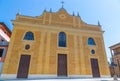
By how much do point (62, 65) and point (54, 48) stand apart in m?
2.84

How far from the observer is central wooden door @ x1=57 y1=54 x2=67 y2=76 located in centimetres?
1589

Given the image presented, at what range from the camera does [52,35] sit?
57.7 ft

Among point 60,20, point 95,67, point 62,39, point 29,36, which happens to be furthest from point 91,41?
point 29,36

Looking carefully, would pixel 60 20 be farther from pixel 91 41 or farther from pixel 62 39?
pixel 91 41

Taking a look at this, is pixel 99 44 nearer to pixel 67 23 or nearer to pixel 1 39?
pixel 67 23

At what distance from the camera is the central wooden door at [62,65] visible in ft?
52.1

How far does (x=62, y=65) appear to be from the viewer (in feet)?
53.6

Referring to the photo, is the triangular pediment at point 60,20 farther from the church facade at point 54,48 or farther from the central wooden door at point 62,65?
the central wooden door at point 62,65

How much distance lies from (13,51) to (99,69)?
1345 cm

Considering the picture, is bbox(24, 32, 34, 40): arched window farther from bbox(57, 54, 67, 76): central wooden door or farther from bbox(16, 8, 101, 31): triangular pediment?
bbox(57, 54, 67, 76): central wooden door

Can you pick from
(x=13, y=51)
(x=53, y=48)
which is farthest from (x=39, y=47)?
(x=13, y=51)

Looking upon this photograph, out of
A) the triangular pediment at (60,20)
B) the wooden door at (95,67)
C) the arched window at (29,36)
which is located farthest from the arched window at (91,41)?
the arched window at (29,36)

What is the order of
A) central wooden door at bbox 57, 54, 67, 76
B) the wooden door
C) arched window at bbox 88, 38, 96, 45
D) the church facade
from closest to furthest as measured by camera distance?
the church facade, central wooden door at bbox 57, 54, 67, 76, the wooden door, arched window at bbox 88, 38, 96, 45

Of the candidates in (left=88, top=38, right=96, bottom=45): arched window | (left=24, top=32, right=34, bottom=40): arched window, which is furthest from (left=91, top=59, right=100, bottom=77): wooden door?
(left=24, top=32, right=34, bottom=40): arched window
